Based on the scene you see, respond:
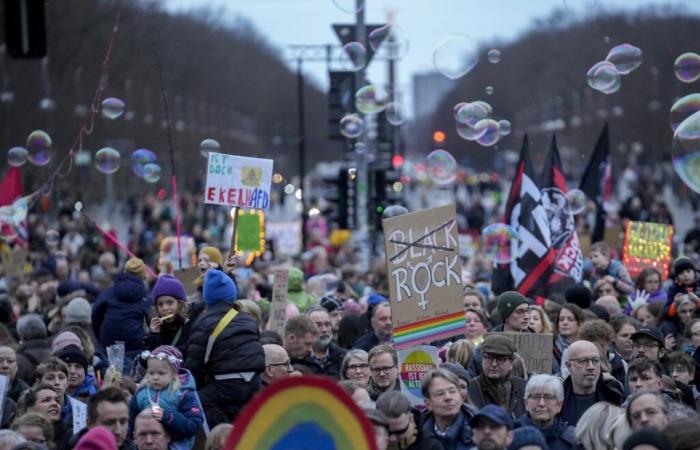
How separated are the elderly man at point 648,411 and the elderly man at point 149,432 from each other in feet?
7.44

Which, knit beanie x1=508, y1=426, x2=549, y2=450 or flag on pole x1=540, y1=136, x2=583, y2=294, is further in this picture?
flag on pole x1=540, y1=136, x2=583, y2=294

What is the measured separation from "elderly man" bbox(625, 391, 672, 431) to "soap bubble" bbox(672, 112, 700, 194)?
14.8 feet

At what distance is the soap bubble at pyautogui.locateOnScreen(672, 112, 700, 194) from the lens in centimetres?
1224

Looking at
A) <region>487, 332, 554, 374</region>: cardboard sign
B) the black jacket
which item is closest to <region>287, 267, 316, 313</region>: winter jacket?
<region>487, 332, 554, 374</region>: cardboard sign

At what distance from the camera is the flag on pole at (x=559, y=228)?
1562 centimetres

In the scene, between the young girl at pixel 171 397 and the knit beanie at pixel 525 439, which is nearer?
the knit beanie at pixel 525 439

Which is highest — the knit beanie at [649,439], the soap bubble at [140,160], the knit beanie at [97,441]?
the soap bubble at [140,160]

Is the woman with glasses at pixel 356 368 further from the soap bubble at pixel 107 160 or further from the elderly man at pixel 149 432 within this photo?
the soap bubble at pixel 107 160

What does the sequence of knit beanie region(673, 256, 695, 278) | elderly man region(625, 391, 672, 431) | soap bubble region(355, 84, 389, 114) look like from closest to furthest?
elderly man region(625, 391, 672, 431) < knit beanie region(673, 256, 695, 278) < soap bubble region(355, 84, 389, 114)

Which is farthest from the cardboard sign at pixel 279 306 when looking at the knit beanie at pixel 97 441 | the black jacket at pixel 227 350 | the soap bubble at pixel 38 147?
the soap bubble at pixel 38 147

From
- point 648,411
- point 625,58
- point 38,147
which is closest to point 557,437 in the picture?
point 648,411

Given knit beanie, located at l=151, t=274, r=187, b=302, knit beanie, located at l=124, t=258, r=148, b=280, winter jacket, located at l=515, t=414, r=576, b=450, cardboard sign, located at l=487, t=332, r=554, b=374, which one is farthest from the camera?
knit beanie, located at l=124, t=258, r=148, b=280

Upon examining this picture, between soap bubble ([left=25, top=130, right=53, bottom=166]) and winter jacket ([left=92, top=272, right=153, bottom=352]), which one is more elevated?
soap bubble ([left=25, top=130, right=53, bottom=166])

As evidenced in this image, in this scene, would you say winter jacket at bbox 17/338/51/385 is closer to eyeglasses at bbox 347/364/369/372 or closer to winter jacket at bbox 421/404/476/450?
eyeglasses at bbox 347/364/369/372
